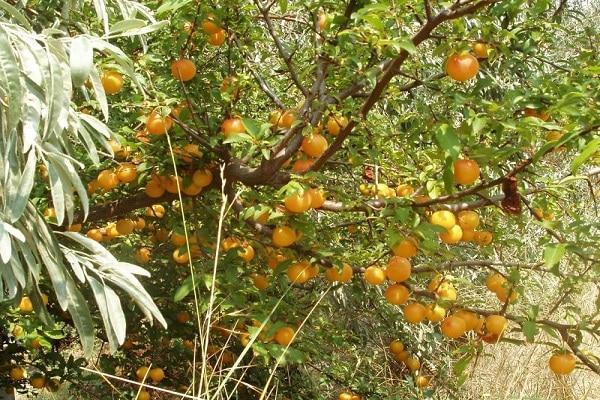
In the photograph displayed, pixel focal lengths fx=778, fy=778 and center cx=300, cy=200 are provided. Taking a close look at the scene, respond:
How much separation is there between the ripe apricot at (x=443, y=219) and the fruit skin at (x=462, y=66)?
402 millimetres

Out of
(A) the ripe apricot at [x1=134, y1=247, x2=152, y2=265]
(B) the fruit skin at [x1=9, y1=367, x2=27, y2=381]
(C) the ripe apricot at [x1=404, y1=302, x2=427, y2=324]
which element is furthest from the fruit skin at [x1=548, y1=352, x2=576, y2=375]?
(B) the fruit skin at [x1=9, y1=367, x2=27, y2=381]

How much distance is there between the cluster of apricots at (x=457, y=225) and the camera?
2.09 metres

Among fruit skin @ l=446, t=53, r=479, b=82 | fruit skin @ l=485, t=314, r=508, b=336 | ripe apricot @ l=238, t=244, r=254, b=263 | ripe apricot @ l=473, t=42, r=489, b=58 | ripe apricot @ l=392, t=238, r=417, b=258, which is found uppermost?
ripe apricot @ l=473, t=42, r=489, b=58

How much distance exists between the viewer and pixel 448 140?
178cm

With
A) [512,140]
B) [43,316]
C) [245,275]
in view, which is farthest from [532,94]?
[43,316]

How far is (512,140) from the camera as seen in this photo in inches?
88.3

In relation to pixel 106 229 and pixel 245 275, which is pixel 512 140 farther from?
pixel 106 229

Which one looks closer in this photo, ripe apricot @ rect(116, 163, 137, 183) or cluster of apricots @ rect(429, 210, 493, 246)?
cluster of apricots @ rect(429, 210, 493, 246)

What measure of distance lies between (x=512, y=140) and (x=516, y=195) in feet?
0.95

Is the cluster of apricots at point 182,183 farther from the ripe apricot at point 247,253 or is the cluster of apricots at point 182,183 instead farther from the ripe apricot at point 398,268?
the ripe apricot at point 398,268

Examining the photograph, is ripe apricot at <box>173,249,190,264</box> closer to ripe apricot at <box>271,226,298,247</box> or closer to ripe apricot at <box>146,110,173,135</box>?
ripe apricot at <box>271,226,298,247</box>

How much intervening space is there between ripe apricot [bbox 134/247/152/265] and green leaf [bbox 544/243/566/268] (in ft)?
5.51

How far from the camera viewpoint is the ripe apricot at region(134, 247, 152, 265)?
119 inches

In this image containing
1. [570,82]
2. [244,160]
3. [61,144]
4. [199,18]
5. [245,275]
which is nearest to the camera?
[61,144]
